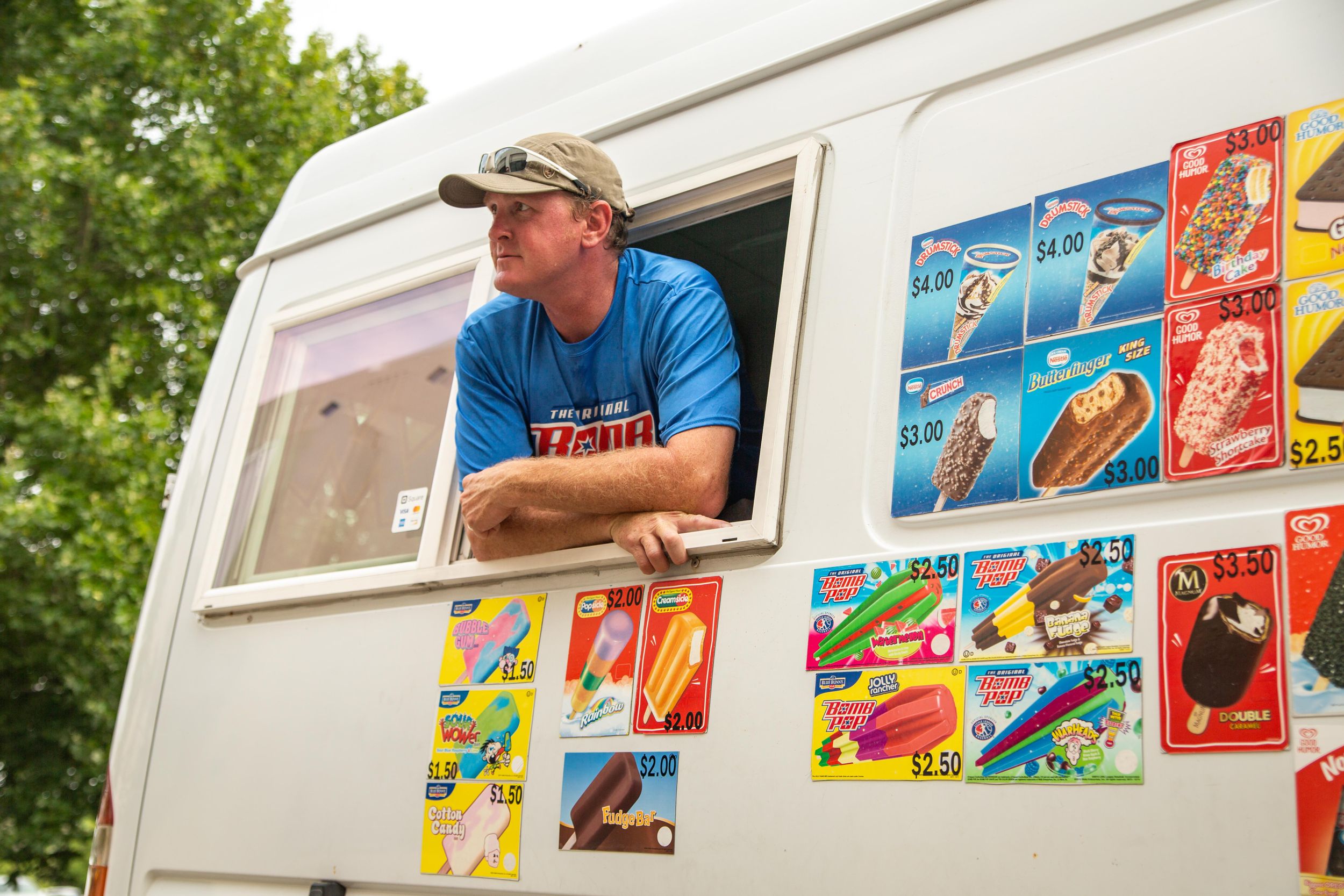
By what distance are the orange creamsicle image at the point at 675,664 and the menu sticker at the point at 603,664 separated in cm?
5

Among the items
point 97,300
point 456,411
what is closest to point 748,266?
point 456,411

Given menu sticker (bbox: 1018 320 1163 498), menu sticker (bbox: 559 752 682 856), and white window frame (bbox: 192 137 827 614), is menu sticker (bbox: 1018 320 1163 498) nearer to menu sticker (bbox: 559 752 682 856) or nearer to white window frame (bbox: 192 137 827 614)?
white window frame (bbox: 192 137 827 614)

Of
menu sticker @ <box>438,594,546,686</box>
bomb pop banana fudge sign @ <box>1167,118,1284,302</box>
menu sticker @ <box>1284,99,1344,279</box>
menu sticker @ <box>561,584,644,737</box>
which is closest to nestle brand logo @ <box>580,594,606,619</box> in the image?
menu sticker @ <box>561,584,644,737</box>

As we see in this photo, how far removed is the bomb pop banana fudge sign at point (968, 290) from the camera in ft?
6.01

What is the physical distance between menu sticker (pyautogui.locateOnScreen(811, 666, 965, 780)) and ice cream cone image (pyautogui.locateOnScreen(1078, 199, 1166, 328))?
1.97 feet

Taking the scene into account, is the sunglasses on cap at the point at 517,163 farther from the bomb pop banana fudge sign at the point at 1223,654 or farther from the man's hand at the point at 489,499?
the bomb pop banana fudge sign at the point at 1223,654

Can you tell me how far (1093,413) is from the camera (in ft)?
5.45

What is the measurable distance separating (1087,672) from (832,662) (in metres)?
0.41

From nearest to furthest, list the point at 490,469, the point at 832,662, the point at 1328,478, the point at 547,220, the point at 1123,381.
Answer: the point at 1328,478 < the point at 1123,381 < the point at 832,662 < the point at 490,469 < the point at 547,220

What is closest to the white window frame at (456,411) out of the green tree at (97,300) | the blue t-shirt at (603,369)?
the blue t-shirt at (603,369)

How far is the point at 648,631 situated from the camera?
2068 mm

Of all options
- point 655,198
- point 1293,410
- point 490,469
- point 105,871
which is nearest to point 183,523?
point 105,871

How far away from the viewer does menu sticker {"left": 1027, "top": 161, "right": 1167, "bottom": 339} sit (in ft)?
5.56

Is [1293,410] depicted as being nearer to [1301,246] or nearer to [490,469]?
[1301,246]
